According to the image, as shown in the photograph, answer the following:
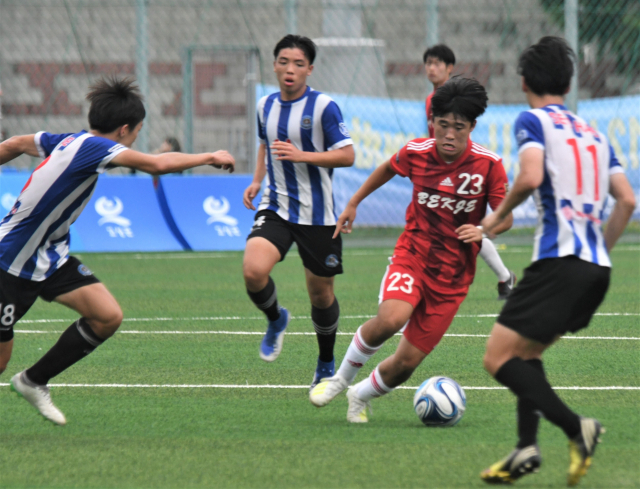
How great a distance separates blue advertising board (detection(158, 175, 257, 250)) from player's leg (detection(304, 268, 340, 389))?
7.70 metres

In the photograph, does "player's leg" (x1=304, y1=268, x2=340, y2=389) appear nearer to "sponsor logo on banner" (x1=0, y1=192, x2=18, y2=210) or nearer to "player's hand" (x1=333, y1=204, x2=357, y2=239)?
"player's hand" (x1=333, y1=204, x2=357, y2=239)

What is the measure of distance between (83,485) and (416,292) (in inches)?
Result: 73.1

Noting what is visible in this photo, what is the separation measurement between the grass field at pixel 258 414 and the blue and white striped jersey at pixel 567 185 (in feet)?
3.15

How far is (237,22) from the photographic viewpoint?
734 inches

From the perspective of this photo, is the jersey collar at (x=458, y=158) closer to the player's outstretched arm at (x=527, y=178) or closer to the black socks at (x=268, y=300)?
the player's outstretched arm at (x=527, y=178)

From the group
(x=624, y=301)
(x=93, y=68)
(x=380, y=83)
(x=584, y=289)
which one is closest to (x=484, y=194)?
(x=584, y=289)

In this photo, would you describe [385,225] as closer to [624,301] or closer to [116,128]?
[624,301]

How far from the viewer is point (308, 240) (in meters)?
5.79

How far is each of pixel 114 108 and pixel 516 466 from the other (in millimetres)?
2540

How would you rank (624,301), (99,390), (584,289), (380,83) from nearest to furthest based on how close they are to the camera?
(584,289) → (99,390) → (624,301) → (380,83)

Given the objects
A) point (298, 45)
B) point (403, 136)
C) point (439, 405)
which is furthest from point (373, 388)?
point (403, 136)

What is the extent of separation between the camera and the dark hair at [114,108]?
15.3 ft

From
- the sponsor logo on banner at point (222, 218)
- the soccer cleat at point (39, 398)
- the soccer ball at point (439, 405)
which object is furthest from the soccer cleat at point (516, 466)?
the sponsor logo on banner at point (222, 218)

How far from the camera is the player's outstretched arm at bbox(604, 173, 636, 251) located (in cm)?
385
